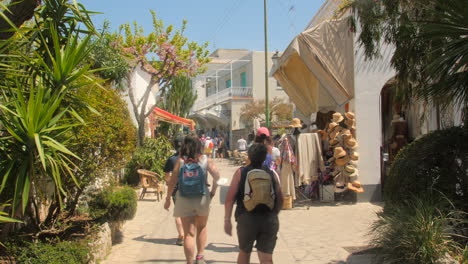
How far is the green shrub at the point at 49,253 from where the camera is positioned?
4703 millimetres

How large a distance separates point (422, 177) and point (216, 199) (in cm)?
779

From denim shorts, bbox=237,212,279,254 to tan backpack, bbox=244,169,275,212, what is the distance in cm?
10

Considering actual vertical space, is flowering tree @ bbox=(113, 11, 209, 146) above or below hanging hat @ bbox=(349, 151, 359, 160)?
above

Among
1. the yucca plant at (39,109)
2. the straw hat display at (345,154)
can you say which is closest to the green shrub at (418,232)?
the yucca plant at (39,109)

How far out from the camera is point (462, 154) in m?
5.05

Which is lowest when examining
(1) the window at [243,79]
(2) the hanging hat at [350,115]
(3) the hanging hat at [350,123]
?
(3) the hanging hat at [350,123]

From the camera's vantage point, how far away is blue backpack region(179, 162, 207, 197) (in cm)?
536

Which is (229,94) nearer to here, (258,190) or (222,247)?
(222,247)

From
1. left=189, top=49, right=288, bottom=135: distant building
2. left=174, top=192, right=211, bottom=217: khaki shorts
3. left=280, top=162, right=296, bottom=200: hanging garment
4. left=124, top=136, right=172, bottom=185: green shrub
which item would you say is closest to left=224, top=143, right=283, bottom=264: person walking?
left=174, top=192, right=211, bottom=217: khaki shorts

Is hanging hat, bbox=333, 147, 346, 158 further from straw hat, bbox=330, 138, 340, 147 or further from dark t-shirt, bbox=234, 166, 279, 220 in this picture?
dark t-shirt, bbox=234, 166, 279, 220

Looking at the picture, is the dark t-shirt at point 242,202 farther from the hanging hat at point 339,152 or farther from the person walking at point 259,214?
the hanging hat at point 339,152

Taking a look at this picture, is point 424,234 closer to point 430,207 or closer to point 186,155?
point 430,207

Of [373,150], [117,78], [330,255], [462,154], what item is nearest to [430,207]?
[462,154]

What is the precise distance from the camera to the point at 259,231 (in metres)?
4.51
